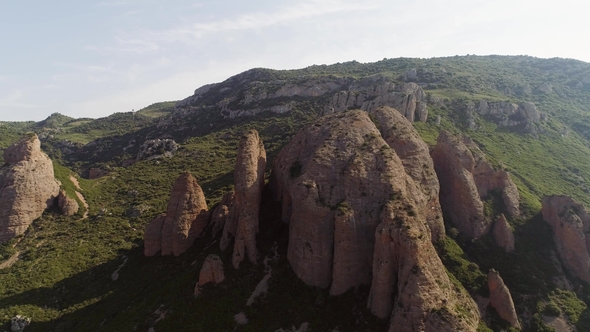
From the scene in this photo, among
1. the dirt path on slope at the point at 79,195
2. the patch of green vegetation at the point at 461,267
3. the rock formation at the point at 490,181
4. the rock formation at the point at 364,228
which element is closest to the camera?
the rock formation at the point at 364,228

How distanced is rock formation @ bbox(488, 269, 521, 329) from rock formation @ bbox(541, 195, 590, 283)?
15232 mm

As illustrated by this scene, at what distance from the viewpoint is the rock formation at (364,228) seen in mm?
29547

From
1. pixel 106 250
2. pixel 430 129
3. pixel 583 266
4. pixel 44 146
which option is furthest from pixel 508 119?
pixel 44 146

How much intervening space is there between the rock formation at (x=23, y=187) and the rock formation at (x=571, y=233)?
3262 inches

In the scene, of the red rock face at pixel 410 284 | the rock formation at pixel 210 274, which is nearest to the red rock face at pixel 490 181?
the red rock face at pixel 410 284

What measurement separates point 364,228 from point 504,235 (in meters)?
23.7

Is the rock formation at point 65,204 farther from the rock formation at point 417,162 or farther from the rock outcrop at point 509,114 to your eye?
the rock outcrop at point 509,114

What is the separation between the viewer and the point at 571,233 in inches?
1827

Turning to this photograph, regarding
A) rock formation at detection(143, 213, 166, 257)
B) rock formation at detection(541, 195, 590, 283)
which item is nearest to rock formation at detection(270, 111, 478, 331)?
rock formation at detection(143, 213, 166, 257)

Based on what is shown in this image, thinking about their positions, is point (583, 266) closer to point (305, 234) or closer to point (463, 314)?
point (463, 314)

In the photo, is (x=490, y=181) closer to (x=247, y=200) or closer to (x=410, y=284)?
(x=410, y=284)

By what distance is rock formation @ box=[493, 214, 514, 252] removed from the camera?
46.7 meters

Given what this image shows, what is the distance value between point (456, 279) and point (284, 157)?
2424 cm

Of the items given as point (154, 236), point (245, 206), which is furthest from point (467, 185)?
point (154, 236)
